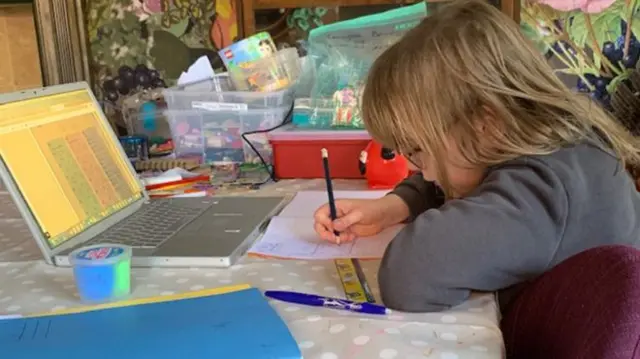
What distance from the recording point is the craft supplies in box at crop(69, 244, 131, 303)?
815mm

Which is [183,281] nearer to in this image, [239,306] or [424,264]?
[239,306]

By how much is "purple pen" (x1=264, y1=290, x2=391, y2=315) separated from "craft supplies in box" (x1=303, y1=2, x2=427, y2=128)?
78 centimetres

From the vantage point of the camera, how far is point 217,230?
1.06 m

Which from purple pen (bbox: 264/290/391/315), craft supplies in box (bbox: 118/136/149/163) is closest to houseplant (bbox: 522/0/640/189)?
craft supplies in box (bbox: 118/136/149/163)

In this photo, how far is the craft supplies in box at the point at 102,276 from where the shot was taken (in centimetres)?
81

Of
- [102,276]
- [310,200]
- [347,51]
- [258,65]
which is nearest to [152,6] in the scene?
[258,65]

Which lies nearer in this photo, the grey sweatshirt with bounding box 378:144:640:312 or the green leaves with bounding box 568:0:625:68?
the grey sweatshirt with bounding box 378:144:640:312

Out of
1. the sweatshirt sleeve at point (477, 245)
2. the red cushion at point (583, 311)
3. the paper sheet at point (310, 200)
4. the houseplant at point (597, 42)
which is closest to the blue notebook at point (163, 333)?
the sweatshirt sleeve at point (477, 245)

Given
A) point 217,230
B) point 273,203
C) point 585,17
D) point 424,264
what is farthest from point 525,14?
point 424,264

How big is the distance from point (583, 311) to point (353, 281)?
29 centimetres

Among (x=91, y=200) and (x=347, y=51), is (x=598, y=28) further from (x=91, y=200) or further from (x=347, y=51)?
(x=91, y=200)

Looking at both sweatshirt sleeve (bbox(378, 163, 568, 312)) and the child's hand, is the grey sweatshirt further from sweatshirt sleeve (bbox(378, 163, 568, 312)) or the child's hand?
the child's hand

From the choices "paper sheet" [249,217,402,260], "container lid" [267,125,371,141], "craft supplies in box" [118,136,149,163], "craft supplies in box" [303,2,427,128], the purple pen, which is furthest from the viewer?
"craft supplies in box" [118,136,149,163]

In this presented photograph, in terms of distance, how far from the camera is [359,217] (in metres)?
1.03
